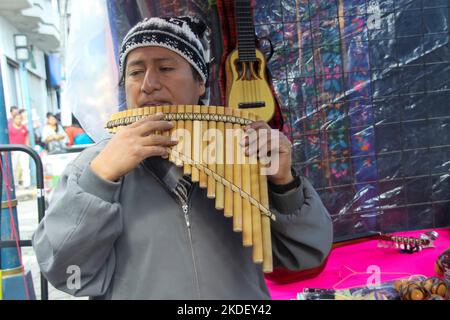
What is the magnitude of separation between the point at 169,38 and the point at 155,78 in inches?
5.6

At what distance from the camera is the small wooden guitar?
2.07 meters

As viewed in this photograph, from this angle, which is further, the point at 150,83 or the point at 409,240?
the point at 409,240

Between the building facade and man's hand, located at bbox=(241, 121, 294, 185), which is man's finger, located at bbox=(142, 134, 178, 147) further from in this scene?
the building facade

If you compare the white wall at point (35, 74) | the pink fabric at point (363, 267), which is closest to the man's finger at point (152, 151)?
the pink fabric at point (363, 267)

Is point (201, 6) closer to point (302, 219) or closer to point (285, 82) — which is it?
point (285, 82)

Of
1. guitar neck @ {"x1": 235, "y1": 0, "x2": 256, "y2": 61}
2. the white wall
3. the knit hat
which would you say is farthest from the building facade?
the knit hat

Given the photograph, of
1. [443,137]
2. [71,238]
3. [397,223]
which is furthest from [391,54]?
[71,238]

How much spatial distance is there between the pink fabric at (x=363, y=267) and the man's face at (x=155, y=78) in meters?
1.34

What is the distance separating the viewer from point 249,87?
2.09 meters

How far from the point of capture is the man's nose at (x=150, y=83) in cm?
124

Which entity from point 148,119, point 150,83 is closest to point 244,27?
point 150,83

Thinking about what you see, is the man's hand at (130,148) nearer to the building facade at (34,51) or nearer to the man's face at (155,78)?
the man's face at (155,78)

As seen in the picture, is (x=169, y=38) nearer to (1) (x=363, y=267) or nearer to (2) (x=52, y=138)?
(1) (x=363, y=267)

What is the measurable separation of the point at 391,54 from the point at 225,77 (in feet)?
4.07
